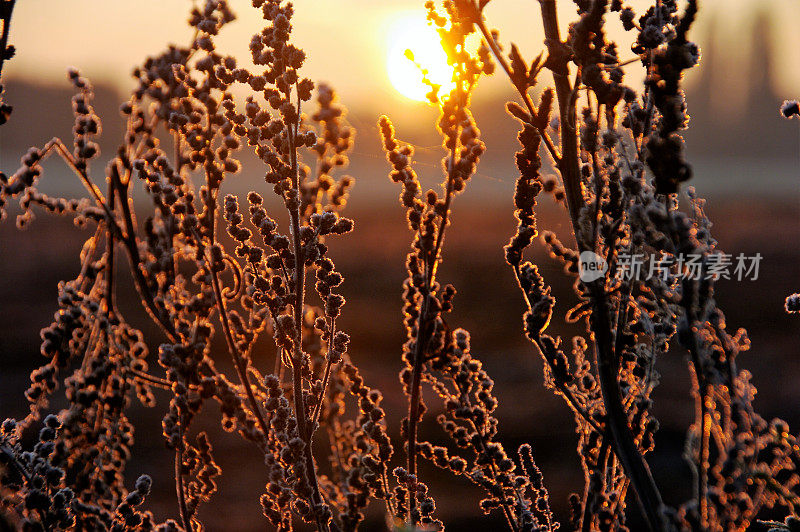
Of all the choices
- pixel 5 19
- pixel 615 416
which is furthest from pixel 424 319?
pixel 5 19

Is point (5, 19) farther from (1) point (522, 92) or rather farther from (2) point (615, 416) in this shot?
(2) point (615, 416)

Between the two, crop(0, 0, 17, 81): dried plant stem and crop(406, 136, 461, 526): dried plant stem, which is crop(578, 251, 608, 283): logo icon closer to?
crop(406, 136, 461, 526): dried plant stem

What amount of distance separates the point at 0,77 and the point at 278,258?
498mm

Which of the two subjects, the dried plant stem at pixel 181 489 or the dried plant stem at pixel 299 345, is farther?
the dried plant stem at pixel 181 489

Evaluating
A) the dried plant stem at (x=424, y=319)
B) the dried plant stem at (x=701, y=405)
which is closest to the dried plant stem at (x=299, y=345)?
the dried plant stem at (x=424, y=319)

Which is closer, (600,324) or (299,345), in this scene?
(600,324)

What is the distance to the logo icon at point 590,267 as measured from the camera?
94 centimetres

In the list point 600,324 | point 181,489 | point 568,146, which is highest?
point 568,146

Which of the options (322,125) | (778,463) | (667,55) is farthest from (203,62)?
(778,463)

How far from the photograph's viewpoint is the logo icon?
0.94 meters

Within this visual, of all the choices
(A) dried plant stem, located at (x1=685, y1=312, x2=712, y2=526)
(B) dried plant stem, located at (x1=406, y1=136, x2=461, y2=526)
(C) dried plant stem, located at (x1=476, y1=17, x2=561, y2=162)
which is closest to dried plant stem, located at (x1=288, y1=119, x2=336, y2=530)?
(B) dried plant stem, located at (x1=406, y1=136, x2=461, y2=526)

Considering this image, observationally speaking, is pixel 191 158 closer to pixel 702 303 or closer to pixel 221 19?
pixel 221 19

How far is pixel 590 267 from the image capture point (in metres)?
0.94

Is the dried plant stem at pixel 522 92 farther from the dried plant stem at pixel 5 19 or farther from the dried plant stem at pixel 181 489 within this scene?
the dried plant stem at pixel 181 489
